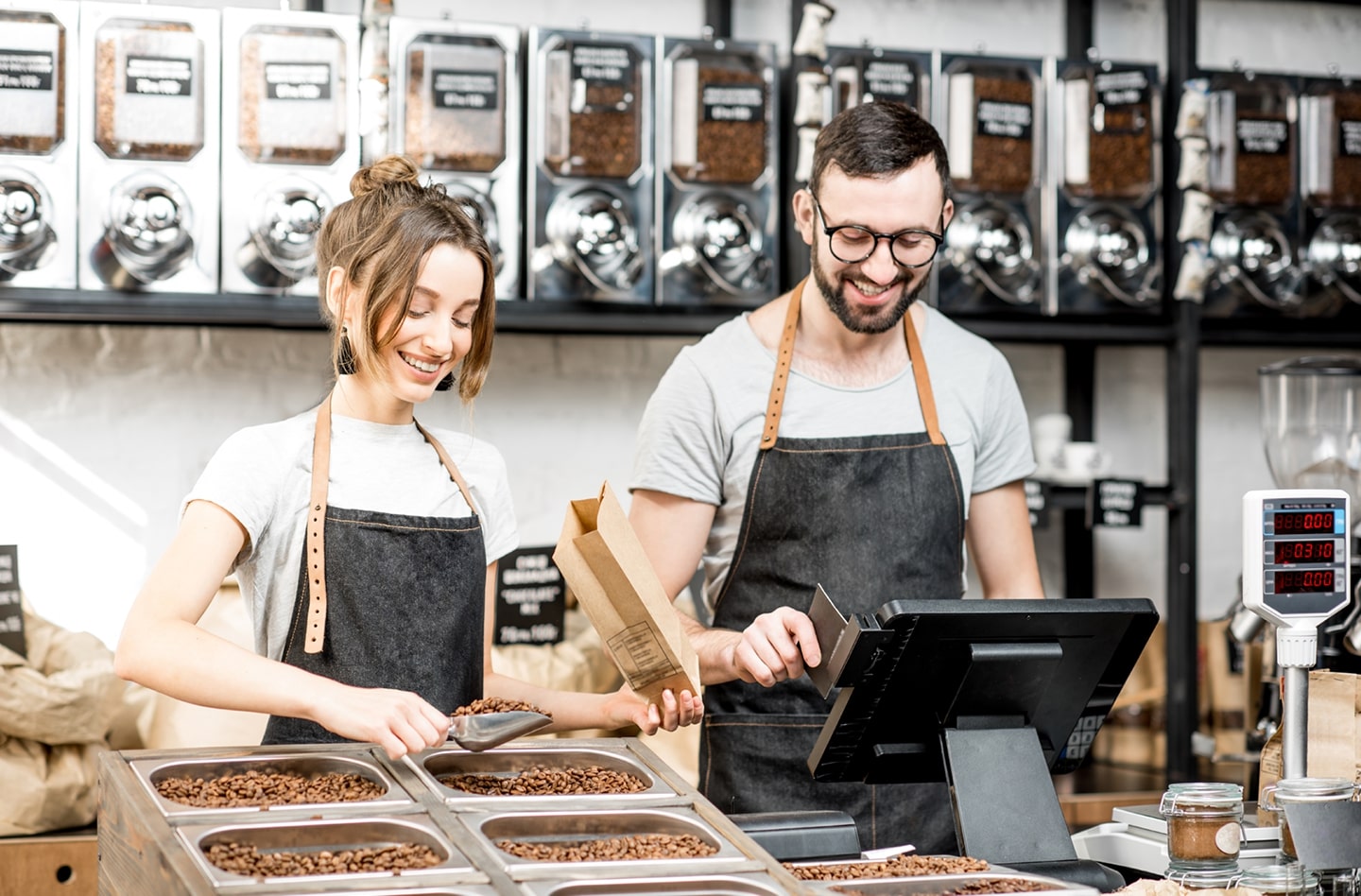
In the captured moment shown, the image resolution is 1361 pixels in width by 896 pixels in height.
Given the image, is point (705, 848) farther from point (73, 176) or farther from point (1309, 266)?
point (1309, 266)

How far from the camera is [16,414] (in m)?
2.99

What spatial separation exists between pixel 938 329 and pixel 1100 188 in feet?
3.32

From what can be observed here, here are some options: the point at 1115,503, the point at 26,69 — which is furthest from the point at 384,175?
the point at 1115,503

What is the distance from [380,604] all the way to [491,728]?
0.40m

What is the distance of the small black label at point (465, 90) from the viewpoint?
2.71 metres

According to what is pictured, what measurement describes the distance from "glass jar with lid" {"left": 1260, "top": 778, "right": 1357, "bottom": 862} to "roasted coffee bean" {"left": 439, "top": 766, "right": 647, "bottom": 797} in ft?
2.00

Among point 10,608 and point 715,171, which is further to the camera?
point 715,171

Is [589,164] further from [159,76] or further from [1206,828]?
[1206,828]

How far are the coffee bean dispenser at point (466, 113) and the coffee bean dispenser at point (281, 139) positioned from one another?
10cm

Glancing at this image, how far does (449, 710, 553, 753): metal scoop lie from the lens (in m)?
1.40

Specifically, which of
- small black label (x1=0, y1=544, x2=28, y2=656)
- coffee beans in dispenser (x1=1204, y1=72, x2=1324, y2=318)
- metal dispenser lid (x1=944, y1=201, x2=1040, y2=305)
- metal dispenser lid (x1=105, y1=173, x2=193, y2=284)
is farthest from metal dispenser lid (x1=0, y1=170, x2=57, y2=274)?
coffee beans in dispenser (x1=1204, y1=72, x2=1324, y2=318)

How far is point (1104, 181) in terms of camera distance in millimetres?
3016

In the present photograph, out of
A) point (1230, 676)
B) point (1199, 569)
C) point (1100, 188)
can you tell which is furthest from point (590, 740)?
point (1199, 569)

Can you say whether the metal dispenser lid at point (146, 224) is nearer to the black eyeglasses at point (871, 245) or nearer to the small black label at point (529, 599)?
the small black label at point (529, 599)
